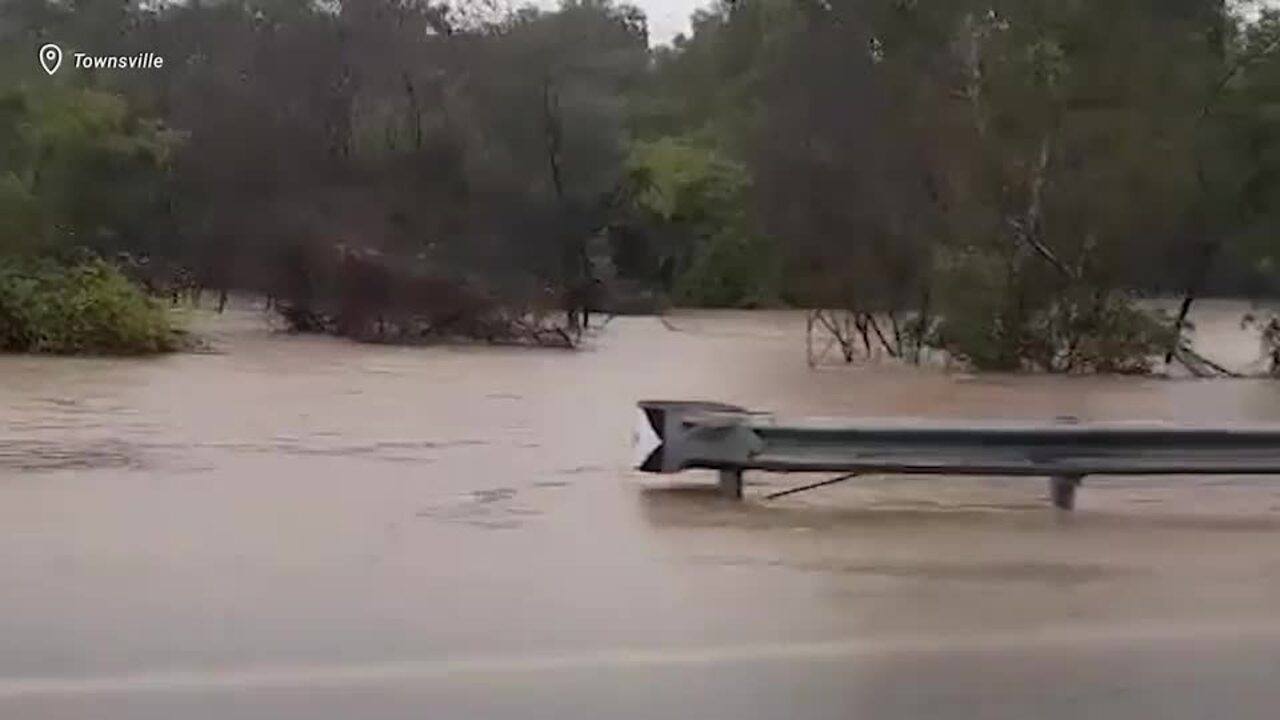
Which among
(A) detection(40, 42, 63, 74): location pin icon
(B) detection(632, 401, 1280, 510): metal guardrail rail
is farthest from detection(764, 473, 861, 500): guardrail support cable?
(A) detection(40, 42, 63, 74): location pin icon

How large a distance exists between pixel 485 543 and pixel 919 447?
2.93 m

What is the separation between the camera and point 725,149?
3916 cm

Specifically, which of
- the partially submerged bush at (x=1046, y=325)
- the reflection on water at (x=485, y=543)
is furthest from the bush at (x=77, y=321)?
the partially submerged bush at (x=1046, y=325)

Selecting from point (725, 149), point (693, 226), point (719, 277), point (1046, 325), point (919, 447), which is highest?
point (725, 149)

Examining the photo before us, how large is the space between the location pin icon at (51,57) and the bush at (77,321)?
11.5 m

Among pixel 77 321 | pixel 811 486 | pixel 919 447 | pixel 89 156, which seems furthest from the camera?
pixel 89 156

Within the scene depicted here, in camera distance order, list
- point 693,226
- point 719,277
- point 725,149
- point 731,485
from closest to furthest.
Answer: point 731,485, point 725,149, point 719,277, point 693,226

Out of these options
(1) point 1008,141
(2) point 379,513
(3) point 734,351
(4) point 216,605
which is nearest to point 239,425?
(2) point 379,513

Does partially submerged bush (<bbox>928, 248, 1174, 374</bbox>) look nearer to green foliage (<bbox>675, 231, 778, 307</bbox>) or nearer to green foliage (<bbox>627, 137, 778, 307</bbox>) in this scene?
green foliage (<bbox>675, 231, 778, 307</bbox>)

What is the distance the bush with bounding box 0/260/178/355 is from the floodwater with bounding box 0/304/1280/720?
9.21 metres

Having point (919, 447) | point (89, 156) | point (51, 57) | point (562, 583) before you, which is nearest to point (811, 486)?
point (919, 447)

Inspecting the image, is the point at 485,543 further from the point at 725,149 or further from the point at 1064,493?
the point at 725,149

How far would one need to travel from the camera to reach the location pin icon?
38375 millimetres

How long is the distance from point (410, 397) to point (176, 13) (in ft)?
74.4
